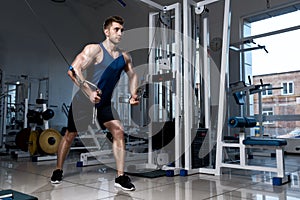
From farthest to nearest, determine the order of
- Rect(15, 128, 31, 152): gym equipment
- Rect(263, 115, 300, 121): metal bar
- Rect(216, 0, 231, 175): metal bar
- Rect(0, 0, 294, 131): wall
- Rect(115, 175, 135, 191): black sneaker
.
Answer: Rect(0, 0, 294, 131): wall < Rect(263, 115, 300, 121): metal bar < Rect(15, 128, 31, 152): gym equipment < Rect(216, 0, 231, 175): metal bar < Rect(115, 175, 135, 191): black sneaker

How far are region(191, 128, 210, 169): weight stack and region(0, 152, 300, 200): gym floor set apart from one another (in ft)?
0.63

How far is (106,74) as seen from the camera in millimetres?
2451

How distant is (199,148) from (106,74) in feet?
4.50

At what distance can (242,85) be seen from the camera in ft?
15.6

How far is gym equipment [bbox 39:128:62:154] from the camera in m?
4.44

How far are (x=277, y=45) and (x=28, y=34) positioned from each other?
621cm

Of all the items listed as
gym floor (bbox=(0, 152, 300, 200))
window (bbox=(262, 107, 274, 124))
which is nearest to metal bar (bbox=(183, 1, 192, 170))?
gym floor (bbox=(0, 152, 300, 200))

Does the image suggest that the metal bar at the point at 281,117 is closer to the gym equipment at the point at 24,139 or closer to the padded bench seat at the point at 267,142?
the padded bench seat at the point at 267,142

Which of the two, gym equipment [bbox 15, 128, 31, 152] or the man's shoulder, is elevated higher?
the man's shoulder

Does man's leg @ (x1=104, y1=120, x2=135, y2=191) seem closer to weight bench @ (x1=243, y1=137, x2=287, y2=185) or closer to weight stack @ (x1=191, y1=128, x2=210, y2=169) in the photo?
weight stack @ (x1=191, y1=128, x2=210, y2=169)

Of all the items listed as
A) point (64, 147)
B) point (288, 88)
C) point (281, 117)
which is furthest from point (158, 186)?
point (288, 88)

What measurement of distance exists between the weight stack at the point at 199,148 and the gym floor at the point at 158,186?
191 mm

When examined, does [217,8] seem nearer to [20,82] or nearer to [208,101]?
[208,101]

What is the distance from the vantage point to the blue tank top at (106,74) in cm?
246
